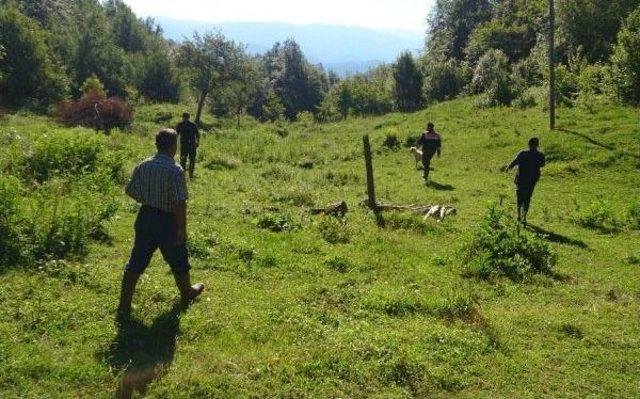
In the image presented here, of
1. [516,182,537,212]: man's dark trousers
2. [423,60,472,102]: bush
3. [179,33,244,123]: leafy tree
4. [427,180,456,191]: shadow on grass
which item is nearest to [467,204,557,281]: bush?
[516,182,537,212]: man's dark trousers

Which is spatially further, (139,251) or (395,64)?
(395,64)

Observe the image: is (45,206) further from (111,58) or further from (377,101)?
(377,101)

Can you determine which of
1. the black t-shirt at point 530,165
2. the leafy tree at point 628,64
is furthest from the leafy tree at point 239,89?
the black t-shirt at point 530,165

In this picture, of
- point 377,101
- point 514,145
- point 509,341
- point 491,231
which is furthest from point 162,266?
point 377,101

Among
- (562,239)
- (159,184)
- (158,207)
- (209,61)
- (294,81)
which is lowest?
(562,239)

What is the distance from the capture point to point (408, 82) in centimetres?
6581

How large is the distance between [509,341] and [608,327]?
195cm

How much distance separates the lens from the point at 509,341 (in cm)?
790

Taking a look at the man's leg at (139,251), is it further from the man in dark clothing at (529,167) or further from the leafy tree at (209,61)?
the leafy tree at (209,61)

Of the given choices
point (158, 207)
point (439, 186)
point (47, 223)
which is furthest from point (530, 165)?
point (47, 223)

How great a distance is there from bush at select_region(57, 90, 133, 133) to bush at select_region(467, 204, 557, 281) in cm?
2891

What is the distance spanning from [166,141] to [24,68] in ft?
153

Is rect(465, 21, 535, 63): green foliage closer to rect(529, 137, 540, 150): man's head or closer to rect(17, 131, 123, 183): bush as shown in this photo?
rect(529, 137, 540, 150): man's head

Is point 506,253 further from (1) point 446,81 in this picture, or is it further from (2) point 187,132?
(1) point 446,81
